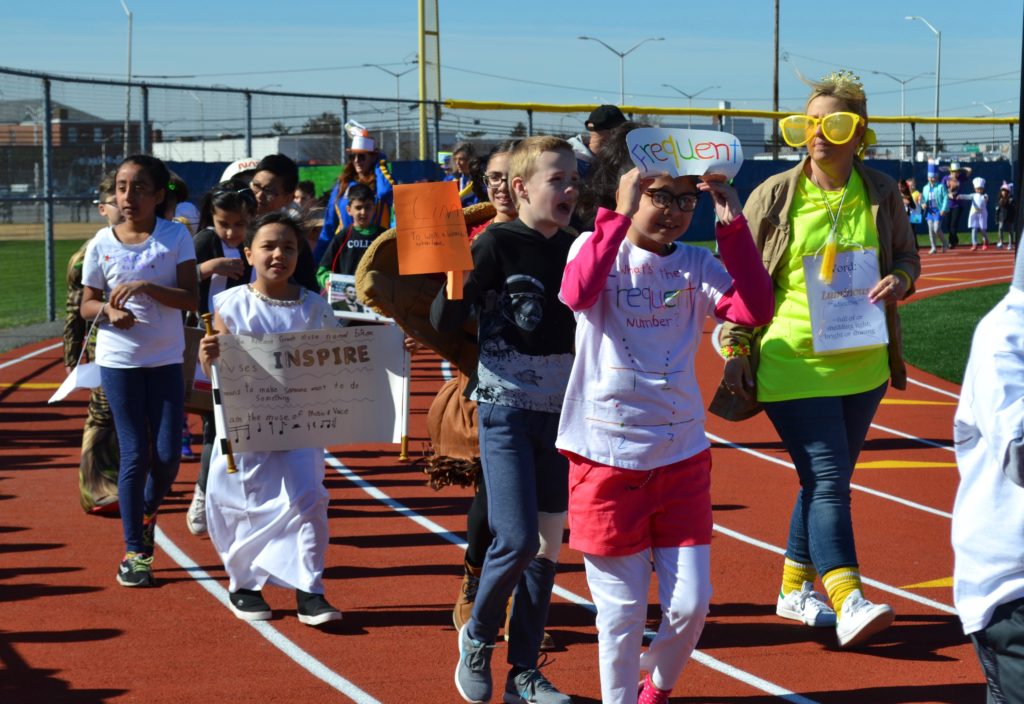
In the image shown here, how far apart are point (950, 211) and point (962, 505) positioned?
1496 inches

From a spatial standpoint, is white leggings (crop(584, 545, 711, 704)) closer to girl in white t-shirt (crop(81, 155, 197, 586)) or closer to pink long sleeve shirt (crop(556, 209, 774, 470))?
pink long sleeve shirt (crop(556, 209, 774, 470))

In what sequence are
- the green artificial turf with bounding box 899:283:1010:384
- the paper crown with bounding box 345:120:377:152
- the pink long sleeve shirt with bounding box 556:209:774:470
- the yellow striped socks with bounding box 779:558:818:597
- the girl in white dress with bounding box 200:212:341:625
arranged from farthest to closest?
the green artificial turf with bounding box 899:283:1010:384 → the paper crown with bounding box 345:120:377:152 → the girl in white dress with bounding box 200:212:341:625 → the yellow striped socks with bounding box 779:558:818:597 → the pink long sleeve shirt with bounding box 556:209:774:470

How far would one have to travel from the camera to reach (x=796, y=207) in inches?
233

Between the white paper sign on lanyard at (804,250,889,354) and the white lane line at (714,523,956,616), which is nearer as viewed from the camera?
the white paper sign on lanyard at (804,250,889,354)

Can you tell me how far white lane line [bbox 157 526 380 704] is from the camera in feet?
17.6

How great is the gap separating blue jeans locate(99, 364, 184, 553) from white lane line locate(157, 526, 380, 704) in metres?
0.34

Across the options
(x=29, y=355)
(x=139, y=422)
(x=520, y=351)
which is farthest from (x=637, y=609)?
(x=29, y=355)

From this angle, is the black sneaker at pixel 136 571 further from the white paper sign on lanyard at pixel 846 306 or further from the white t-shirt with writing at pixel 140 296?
the white paper sign on lanyard at pixel 846 306

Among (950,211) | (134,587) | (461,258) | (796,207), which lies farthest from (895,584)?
(950,211)

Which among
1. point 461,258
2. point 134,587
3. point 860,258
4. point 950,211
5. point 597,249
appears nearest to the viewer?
point 597,249

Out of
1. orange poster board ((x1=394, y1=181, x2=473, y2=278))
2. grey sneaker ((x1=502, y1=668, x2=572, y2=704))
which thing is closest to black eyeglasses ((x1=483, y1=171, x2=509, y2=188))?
orange poster board ((x1=394, y1=181, x2=473, y2=278))

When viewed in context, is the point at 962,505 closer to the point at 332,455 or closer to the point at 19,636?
the point at 19,636

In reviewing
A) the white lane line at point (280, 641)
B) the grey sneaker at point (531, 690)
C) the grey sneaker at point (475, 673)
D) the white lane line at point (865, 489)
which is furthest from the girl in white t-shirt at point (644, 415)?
the white lane line at point (865, 489)

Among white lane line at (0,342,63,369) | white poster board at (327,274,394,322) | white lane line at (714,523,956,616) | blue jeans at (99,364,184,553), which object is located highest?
white poster board at (327,274,394,322)
